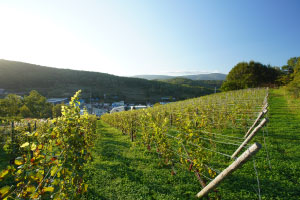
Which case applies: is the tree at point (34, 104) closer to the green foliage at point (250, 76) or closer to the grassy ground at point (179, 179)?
the grassy ground at point (179, 179)

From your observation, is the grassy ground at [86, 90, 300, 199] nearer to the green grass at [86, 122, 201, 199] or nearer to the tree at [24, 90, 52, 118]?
the green grass at [86, 122, 201, 199]

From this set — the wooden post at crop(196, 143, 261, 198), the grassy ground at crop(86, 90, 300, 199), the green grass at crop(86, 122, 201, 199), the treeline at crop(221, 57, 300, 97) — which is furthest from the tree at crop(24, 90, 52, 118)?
the treeline at crop(221, 57, 300, 97)

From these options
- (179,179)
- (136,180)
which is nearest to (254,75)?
(179,179)

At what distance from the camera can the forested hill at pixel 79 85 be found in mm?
70375

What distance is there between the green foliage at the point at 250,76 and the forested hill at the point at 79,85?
3474cm

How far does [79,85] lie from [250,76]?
88142 mm

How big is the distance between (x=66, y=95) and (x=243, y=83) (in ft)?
249

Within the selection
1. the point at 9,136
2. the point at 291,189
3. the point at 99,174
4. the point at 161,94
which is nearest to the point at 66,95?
the point at 161,94

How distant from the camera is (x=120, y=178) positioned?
4598 mm

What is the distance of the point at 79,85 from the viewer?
8681 centimetres

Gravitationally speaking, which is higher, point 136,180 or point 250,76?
point 250,76

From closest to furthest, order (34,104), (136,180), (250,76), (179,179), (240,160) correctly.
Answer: (240,160) < (179,179) < (136,180) < (34,104) < (250,76)

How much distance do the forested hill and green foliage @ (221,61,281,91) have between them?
34.7 m

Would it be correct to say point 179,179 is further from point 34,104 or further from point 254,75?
point 254,75
